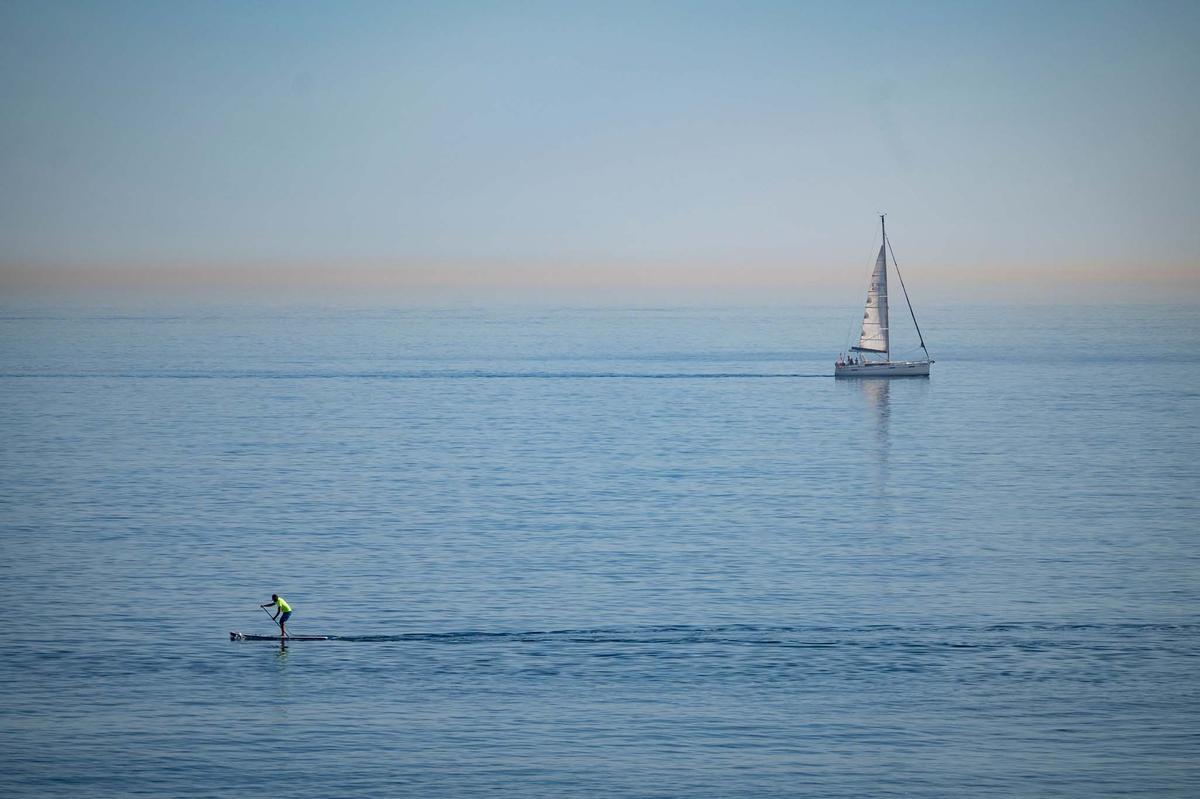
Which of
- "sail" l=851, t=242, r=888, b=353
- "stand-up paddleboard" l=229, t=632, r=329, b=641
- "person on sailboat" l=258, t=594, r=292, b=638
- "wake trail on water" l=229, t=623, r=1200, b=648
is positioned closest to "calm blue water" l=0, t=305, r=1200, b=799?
"wake trail on water" l=229, t=623, r=1200, b=648

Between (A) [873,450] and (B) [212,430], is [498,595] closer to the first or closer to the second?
(A) [873,450]

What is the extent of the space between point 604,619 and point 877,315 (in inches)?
4996

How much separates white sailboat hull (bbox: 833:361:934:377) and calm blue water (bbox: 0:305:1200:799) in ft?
194

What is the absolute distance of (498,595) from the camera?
68562 mm

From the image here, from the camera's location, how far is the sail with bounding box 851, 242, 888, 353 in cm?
18300

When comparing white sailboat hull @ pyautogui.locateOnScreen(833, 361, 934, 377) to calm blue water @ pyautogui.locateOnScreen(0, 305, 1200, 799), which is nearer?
calm blue water @ pyautogui.locateOnScreen(0, 305, 1200, 799)

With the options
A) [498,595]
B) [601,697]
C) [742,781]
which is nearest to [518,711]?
[601,697]

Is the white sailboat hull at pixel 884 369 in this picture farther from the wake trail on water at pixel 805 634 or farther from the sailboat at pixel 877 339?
the wake trail on water at pixel 805 634

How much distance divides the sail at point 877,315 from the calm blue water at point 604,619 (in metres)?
56.7

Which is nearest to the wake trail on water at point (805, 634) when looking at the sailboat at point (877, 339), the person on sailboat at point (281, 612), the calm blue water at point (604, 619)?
the calm blue water at point (604, 619)

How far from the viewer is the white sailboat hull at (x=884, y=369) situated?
18750cm

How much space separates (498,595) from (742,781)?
79.8 feet

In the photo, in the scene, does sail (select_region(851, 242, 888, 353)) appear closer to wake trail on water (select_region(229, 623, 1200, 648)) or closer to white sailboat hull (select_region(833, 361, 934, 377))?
white sailboat hull (select_region(833, 361, 934, 377))

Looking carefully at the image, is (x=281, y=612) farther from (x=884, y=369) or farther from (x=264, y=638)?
(x=884, y=369)
